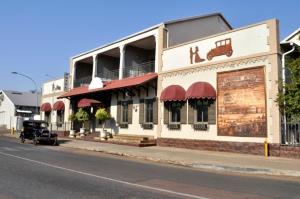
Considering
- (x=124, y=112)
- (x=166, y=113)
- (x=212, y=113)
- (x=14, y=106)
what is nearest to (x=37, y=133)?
(x=124, y=112)

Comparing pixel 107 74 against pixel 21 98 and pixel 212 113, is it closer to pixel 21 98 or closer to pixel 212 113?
pixel 212 113

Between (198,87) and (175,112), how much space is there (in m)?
3.04

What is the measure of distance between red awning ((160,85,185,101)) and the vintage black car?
9.40 meters

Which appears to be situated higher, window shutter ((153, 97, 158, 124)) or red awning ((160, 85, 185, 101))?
red awning ((160, 85, 185, 101))

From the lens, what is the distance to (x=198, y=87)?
2067 cm

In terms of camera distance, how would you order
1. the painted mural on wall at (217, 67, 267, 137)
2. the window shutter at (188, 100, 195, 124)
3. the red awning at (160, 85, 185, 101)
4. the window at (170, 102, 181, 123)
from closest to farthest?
the painted mural on wall at (217, 67, 267, 137)
the window shutter at (188, 100, 195, 124)
the red awning at (160, 85, 185, 101)
the window at (170, 102, 181, 123)

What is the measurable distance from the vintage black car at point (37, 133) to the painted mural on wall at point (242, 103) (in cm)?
1316

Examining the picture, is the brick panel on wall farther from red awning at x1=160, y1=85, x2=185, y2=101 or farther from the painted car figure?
the painted car figure

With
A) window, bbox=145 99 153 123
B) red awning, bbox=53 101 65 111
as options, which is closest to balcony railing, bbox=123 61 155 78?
window, bbox=145 99 153 123

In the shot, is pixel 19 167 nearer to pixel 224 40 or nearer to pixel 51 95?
pixel 224 40

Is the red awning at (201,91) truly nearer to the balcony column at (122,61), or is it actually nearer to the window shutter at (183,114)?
the window shutter at (183,114)

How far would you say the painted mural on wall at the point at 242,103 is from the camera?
59.4 feet

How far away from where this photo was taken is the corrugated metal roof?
6191 centimetres

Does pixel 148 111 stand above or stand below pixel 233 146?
above
